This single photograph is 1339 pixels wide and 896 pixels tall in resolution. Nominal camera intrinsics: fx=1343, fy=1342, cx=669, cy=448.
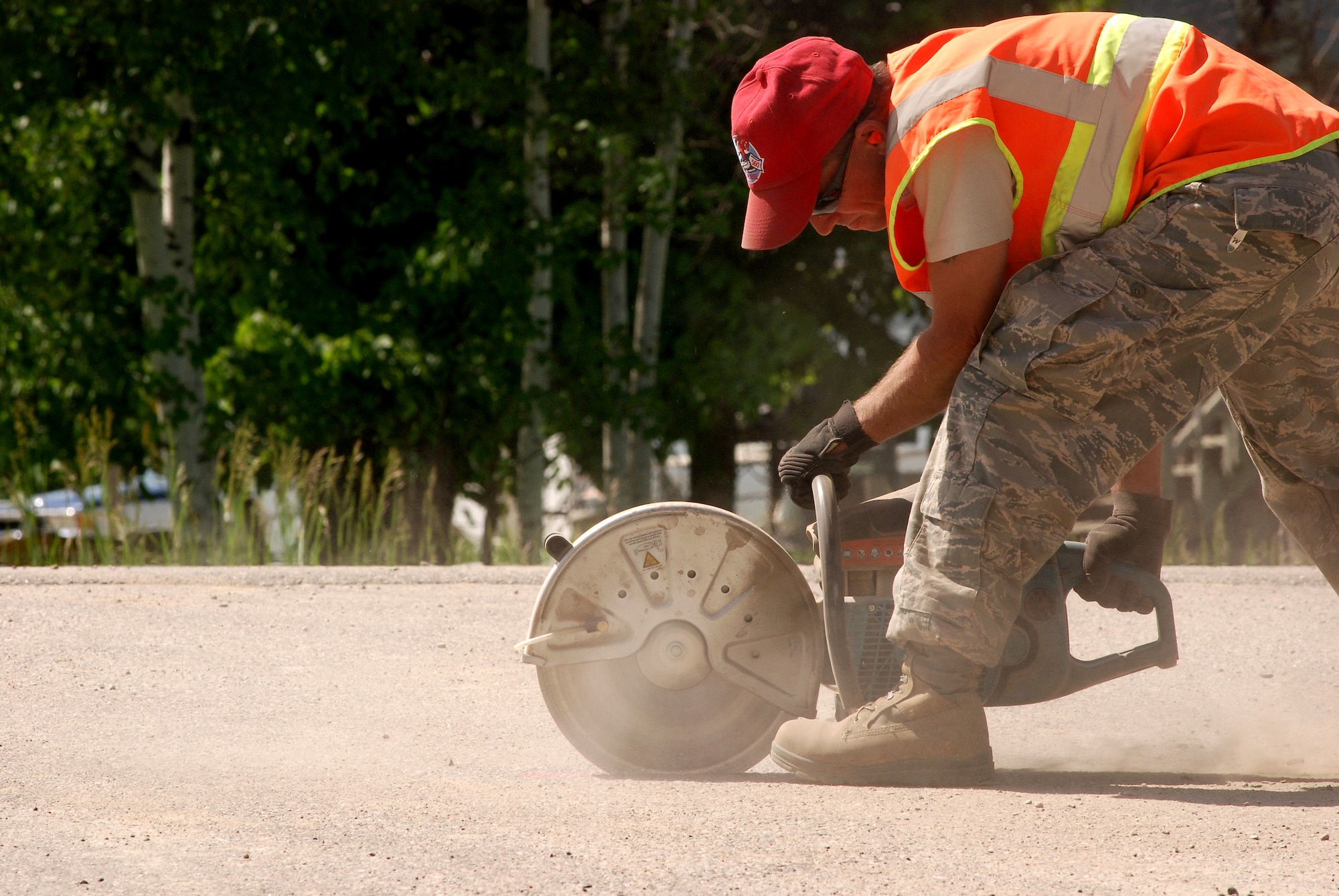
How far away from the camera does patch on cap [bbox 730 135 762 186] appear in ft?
9.71

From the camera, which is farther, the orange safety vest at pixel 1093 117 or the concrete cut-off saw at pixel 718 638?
the concrete cut-off saw at pixel 718 638

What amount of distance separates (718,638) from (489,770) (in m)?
0.68

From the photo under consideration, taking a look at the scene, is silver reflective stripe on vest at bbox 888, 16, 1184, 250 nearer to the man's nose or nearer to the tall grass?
the man's nose

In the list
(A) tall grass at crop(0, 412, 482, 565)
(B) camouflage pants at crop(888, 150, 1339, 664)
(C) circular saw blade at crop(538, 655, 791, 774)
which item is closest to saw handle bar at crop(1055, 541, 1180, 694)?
(B) camouflage pants at crop(888, 150, 1339, 664)

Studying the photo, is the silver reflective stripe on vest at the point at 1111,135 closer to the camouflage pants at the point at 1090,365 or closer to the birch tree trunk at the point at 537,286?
the camouflage pants at the point at 1090,365

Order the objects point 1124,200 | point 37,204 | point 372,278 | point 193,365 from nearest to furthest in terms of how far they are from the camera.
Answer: point 1124,200
point 193,365
point 37,204
point 372,278

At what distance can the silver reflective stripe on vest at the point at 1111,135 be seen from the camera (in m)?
2.77

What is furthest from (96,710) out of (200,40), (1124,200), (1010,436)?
(200,40)

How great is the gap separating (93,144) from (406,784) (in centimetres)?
860

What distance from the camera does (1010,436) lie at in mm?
2850

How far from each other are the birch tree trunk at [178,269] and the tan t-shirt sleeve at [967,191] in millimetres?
7750

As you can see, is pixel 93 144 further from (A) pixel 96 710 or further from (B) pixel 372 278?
(A) pixel 96 710

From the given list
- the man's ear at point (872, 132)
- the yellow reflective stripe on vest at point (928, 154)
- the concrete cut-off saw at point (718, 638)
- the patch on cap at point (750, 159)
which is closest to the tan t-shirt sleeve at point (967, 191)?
the yellow reflective stripe on vest at point (928, 154)

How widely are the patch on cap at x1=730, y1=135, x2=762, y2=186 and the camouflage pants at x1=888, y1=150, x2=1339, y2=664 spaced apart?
0.62 meters
